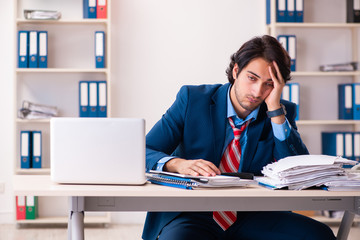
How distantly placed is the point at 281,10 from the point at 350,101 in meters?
0.96

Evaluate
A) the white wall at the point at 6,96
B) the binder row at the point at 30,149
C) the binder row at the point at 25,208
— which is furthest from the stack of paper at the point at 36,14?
the binder row at the point at 25,208

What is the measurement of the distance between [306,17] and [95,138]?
11.3 ft

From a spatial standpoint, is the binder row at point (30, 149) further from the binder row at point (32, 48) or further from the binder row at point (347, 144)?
Answer: the binder row at point (347, 144)

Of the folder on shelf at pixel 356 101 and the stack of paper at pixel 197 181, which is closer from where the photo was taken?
the stack of paper at pixel 197 181

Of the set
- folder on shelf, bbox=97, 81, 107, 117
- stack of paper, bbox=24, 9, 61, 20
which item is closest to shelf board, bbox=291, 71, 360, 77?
folder on shelf, bbox=97, 81, 107, 117

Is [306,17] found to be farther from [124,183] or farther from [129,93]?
[124,183]

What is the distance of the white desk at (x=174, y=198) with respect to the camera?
1.45 m

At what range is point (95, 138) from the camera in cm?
153

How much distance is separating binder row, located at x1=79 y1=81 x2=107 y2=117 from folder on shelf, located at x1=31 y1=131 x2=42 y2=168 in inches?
15.0

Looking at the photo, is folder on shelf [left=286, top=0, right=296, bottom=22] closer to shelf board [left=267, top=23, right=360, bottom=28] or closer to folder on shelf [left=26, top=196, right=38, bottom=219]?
shelf board [left=267, top=23, right=360, bottom=28]

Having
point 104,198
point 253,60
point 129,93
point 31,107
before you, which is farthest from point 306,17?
point 104,198

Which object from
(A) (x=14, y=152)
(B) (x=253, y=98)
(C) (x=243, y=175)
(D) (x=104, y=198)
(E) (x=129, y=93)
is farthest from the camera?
(E) (x=129, y=93)

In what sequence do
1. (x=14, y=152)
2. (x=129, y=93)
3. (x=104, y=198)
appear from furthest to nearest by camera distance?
1. (x=129, y=93)
2. (x=14, y=152)
3. (x=104, y=198)

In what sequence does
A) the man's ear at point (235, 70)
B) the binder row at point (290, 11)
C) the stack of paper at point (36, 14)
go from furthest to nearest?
the binder row at point (290, 11) → the stack of paper at point (36, 14) → the man's ear at point (235, 70)
